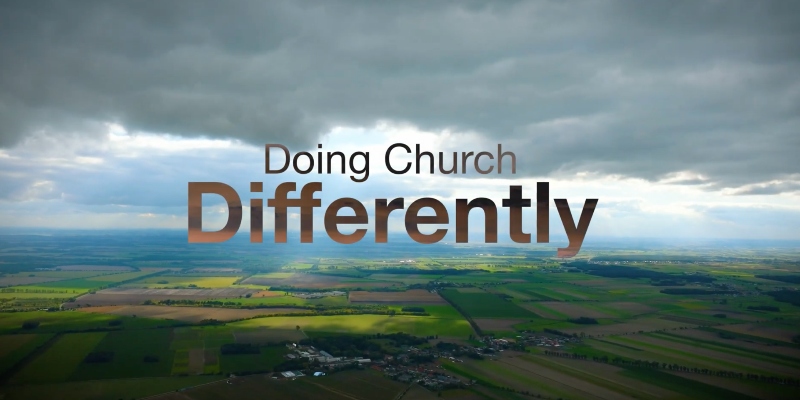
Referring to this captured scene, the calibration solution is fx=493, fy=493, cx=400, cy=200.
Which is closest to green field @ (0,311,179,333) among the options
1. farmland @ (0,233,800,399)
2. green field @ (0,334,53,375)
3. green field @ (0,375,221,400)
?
farmland @ (0,233,800,399)

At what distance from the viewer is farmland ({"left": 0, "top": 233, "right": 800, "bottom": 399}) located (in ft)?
57.2

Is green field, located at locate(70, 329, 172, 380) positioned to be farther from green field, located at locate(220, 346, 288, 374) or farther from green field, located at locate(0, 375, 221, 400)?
green field, located at locate(220, 346, 288, 374)

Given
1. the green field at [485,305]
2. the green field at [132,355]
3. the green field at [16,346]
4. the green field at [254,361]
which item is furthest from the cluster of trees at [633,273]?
the green field at [16,346]

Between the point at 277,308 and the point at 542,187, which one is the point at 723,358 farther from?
the point at 277,308

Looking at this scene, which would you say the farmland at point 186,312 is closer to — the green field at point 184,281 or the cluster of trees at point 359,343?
the cluster of trees at point 359,343

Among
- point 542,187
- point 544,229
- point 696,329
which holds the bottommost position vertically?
point 696,329

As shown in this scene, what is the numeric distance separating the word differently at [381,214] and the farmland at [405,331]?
314 inches

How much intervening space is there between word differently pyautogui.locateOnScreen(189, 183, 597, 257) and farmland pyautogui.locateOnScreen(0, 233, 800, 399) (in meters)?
7.98

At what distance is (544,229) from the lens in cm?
1088

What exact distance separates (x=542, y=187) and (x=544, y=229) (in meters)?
0.94

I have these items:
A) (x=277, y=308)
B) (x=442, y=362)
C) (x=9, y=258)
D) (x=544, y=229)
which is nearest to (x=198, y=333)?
(x=277, y=308)

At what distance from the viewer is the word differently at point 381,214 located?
34.1 feet

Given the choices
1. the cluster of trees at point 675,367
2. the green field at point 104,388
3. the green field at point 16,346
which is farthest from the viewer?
the green field at point 16,346

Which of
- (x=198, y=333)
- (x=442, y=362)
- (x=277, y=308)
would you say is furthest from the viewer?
(x=277, y=308)
